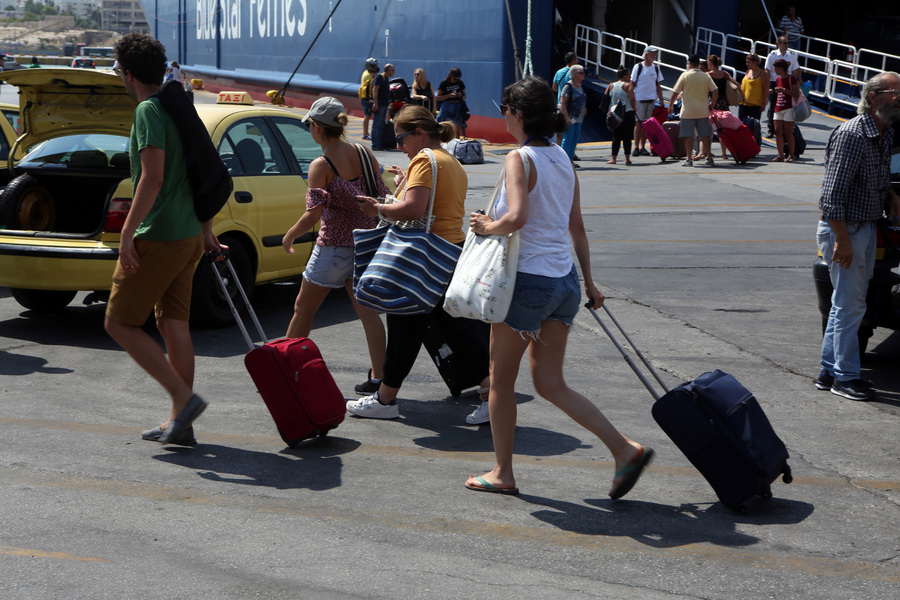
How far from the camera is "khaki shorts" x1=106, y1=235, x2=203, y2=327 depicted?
4812 millimetres

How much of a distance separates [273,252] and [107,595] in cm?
444

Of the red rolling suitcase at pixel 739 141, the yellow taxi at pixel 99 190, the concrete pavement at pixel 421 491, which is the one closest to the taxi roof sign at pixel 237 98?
the yellow taxi at pixel 99 190

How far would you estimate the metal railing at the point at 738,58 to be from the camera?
21938 millimetres

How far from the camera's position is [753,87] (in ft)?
60.2

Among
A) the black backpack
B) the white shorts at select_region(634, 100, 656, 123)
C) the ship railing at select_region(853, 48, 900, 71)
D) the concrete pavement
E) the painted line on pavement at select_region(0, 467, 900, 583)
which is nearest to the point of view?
the concrete pavement

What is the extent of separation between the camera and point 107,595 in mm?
3412

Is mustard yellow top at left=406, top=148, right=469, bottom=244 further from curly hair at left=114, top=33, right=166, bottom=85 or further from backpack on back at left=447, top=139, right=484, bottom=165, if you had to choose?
backpack on back at left=447, top=139, right=484, bottom=165

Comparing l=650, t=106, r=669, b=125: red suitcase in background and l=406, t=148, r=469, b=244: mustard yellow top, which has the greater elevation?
l=650, t=106, r=669, b=125: red suitcase in background

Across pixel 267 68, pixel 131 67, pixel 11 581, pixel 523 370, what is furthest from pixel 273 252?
pixel 267 68

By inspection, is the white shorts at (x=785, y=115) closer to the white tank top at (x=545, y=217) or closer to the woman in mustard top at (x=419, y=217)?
the woman in mustard top at (x=419, y=217)

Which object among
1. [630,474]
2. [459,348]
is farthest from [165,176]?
[630,474]

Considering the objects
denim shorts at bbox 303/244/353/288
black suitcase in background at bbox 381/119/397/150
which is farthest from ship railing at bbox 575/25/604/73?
denim shorts at bbox 303/244/353/288

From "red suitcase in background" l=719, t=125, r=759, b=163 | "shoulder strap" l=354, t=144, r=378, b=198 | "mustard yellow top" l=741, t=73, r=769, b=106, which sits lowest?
"shoulder strap" l=354, t=144, r=378, b=198

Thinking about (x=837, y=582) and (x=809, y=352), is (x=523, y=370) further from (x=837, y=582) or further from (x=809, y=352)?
(x=837, y=582)
